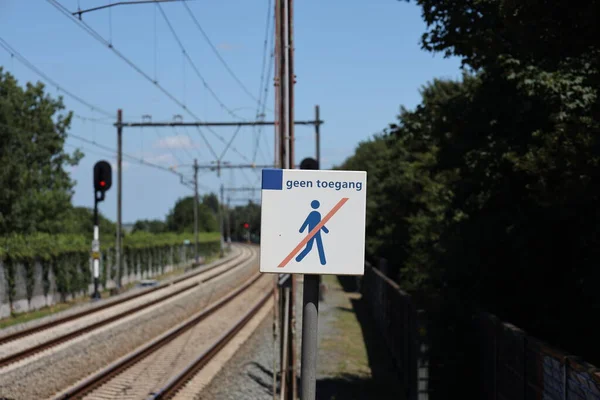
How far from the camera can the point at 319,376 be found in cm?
1650

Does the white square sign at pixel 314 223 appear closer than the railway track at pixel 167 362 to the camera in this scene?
Yes

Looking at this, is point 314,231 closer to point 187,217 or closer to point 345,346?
point 345,346

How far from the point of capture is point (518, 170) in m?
13.4

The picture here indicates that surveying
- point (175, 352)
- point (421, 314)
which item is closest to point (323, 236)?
point (421, 314)

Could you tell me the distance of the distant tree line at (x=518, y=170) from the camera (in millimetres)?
11031

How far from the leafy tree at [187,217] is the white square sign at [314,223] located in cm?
11141

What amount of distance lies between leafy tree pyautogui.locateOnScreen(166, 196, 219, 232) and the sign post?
Result: 365 ft

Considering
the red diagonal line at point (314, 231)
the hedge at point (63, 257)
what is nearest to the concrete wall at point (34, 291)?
the hedge at point (63, 257)

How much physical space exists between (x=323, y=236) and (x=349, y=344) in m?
17.0

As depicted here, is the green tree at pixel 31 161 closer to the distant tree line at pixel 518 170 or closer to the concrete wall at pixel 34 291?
the concrete wall at pixel 34 291

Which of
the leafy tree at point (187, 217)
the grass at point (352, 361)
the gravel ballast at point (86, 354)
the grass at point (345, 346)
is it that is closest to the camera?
the gravel ballast at point (86, 354)

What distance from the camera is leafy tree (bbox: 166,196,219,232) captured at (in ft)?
391

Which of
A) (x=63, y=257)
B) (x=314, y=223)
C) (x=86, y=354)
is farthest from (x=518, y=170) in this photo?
(x=63, y=257)

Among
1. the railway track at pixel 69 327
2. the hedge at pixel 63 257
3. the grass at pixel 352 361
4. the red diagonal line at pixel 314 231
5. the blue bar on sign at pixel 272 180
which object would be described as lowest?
the grass at pixel 352 361
